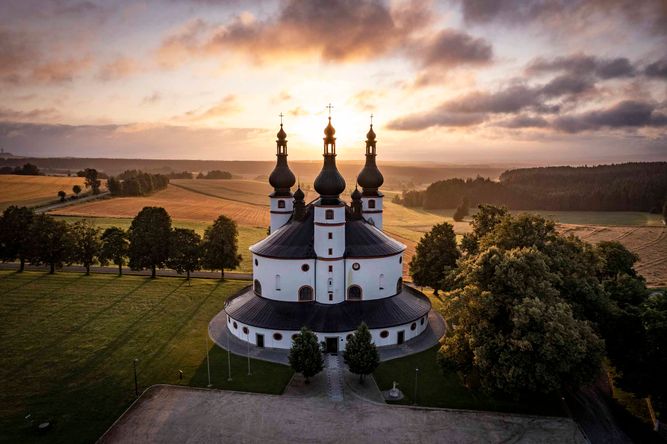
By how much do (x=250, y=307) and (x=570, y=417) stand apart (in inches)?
1019

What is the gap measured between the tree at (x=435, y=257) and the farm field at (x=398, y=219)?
1712 centimetres

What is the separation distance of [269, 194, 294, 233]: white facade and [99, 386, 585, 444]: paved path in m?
21.2

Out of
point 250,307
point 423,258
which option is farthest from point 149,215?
point 423,258

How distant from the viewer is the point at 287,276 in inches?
1406

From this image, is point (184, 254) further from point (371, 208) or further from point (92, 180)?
point (92, 180)

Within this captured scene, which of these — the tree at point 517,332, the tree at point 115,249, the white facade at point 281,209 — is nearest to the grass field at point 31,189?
the tree at point 115,249

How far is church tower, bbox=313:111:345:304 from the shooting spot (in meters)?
35.1

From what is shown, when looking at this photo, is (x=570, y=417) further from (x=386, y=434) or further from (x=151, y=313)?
(x=151, y=313)

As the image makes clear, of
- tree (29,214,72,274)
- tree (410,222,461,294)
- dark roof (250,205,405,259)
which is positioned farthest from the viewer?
tree (29,214,72,274)

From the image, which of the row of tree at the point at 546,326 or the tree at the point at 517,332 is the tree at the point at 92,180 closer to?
the row of tree at the point at 546,326

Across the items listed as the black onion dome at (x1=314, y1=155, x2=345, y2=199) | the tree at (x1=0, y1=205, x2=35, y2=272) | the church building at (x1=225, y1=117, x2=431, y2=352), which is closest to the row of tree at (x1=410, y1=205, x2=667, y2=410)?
the church building at (x1=225, y1=117, x2=431, y2=352)

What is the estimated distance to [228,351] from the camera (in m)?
31.8

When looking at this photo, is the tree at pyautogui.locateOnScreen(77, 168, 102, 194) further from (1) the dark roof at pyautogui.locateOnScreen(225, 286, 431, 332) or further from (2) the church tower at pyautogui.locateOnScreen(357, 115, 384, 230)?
(2) the church tower at pyautogui.locateOnScreen(357, 115, 384, 230)

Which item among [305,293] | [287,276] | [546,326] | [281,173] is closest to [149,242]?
[281,173]
